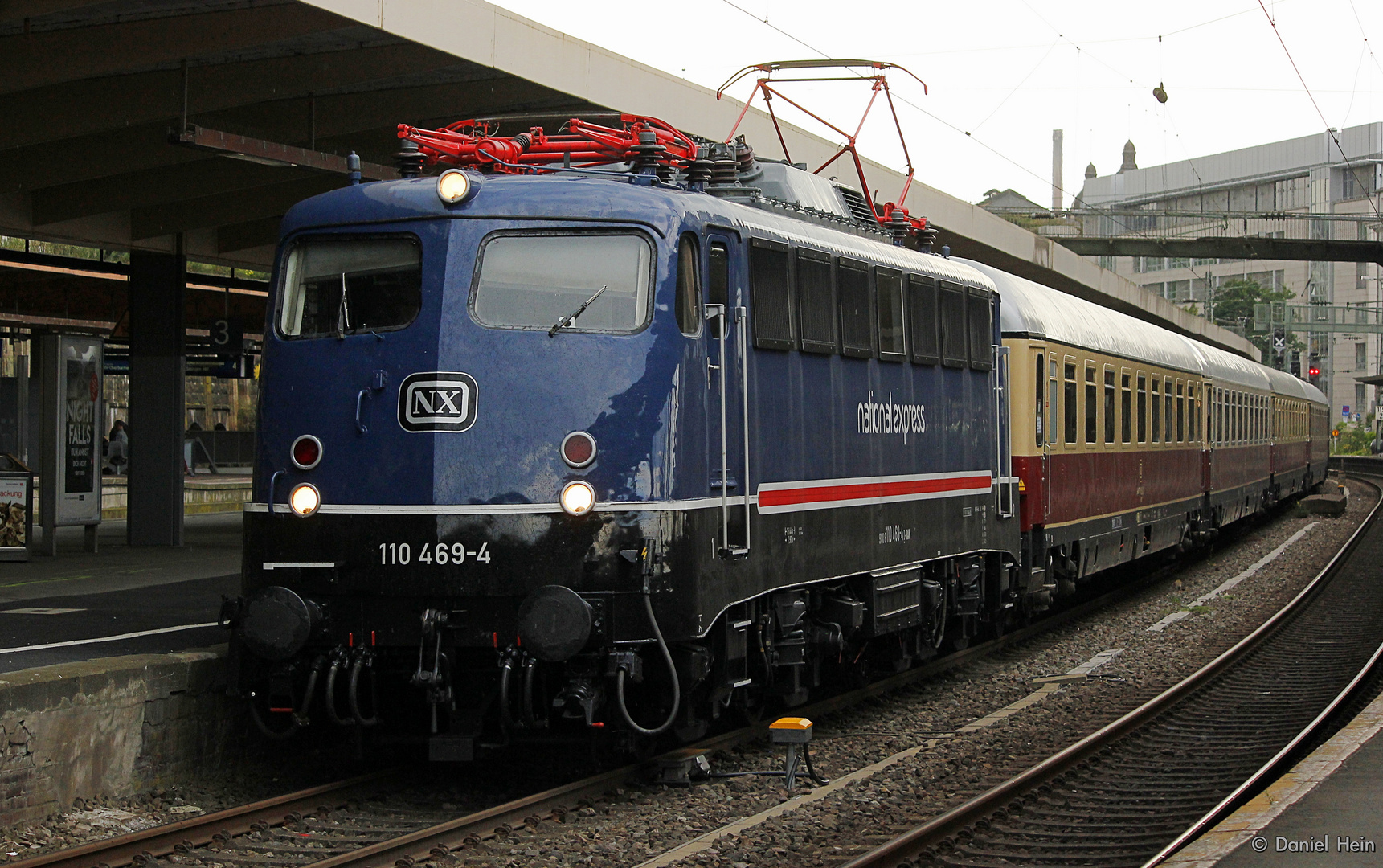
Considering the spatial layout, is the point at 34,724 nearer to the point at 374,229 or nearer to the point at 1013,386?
the point at 374,229

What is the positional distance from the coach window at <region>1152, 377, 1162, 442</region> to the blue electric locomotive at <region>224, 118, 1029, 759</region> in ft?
43.5

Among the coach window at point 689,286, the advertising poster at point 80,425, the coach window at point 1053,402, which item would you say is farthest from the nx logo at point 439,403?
the advertising poster at point 80,425

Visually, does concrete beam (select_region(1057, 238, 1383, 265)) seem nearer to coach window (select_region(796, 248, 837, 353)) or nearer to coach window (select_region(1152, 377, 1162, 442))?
coach window (select_region(1152, 377, 1162, 442))

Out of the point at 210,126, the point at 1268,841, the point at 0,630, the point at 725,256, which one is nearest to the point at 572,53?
the point at 210,126

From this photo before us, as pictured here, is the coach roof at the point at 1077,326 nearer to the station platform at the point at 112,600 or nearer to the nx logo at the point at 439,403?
the nx logo at the point at 439,403

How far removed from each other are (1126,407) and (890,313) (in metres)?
9.46

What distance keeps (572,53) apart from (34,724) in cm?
897

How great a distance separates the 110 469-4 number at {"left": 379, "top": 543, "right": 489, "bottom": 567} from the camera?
8391 mm

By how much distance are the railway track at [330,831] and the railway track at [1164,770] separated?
193 centimetres

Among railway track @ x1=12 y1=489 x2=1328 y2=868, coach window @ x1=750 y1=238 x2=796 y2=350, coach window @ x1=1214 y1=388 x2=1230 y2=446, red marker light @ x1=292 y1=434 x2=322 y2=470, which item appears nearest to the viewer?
railway track @ x1=12 y1=489 x2=1328 y2=868

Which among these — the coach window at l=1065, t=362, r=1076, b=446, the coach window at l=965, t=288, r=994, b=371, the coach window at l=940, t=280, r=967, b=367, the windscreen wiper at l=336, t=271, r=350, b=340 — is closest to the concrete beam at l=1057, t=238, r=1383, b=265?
the coach window at l=1065, t=362, r=1076, b=446

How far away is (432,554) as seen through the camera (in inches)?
332

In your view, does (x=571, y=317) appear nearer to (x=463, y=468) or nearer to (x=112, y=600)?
(x=463, y=468)

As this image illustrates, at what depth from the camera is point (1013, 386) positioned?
50.6ft
